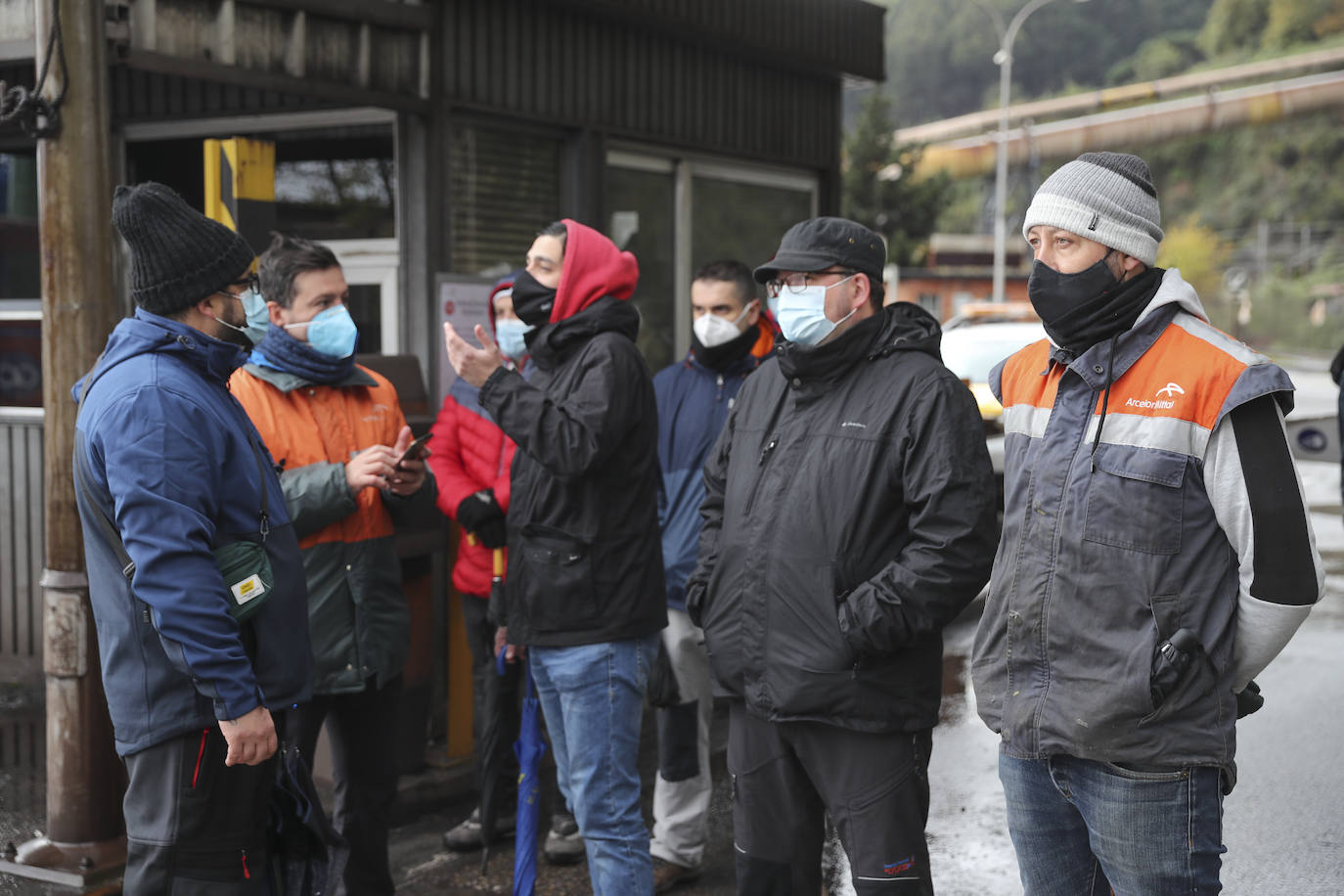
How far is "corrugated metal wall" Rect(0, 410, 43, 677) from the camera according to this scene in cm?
664

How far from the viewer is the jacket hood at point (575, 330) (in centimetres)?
368

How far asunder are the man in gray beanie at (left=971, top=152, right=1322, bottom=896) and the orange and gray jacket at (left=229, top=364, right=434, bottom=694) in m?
1.87

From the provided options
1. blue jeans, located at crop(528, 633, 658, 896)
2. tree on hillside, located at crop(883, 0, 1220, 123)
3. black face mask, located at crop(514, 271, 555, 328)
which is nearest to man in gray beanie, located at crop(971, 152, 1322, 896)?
blue jeans, located at crop(528, 633, 658, 896)

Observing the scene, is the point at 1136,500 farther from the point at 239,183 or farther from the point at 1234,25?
the point at 1234,25

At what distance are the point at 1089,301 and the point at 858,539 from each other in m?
0.75

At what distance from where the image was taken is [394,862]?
4574 millimetres

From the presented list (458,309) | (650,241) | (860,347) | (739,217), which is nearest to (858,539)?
(860,347)

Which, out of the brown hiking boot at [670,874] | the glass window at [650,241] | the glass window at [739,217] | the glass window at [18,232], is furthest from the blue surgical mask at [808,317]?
the glass window at [18,232]

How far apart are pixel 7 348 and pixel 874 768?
575 centimetres

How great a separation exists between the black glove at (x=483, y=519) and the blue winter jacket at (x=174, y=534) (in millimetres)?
1387

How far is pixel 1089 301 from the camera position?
262 cm

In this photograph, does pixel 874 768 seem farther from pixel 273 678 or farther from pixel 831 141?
pixel 831 141

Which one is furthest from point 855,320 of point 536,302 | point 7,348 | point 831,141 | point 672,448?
point 831,141

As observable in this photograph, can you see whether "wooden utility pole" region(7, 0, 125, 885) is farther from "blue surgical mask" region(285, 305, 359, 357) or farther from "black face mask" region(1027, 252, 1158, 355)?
"black face mask" region(1027, 252, 1158, 355)
